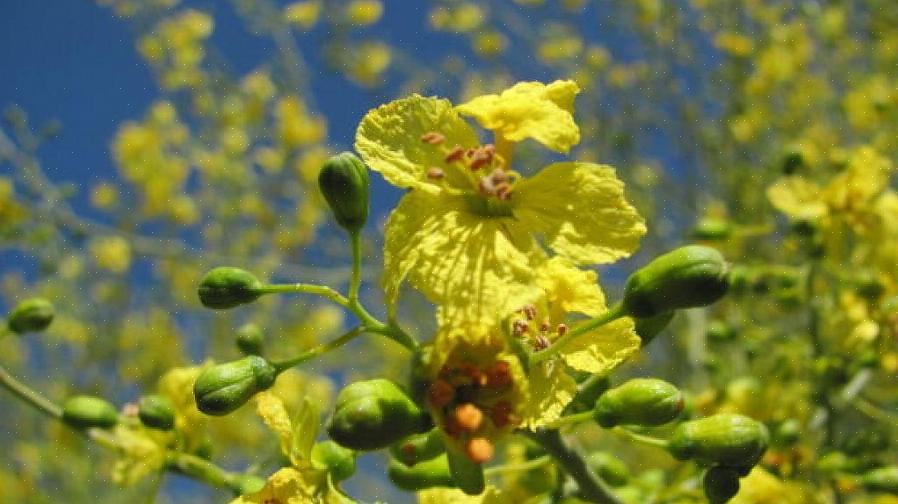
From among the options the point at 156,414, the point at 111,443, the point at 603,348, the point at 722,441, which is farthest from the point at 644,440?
the point at 111,443

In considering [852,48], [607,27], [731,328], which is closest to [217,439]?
[731,328]

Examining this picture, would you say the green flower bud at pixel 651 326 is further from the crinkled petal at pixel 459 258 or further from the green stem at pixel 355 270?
the green stem at pixel 355 270

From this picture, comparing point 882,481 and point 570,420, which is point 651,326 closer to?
point 570,420

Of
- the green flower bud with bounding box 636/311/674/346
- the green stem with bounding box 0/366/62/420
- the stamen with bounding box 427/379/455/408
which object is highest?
the stamen with bounding box 427/379/455/408

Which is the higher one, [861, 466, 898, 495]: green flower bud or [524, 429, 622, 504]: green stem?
[524, 429, 622, 504]: green stem

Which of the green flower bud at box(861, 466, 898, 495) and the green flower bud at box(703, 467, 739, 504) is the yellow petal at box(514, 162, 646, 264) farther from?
the green flower bud at box(861, 466, 898, 495)

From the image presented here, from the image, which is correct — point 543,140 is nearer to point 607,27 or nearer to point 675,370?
point 675,370

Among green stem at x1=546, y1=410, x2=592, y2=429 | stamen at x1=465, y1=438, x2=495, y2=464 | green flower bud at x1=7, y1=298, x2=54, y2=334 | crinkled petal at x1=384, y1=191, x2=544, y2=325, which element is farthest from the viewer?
green flower bud at x1=7, y1=298, x2=54, y2=334

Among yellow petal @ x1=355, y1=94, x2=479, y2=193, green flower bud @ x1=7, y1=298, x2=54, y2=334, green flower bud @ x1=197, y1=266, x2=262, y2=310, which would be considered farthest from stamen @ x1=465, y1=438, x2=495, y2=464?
green flower bud @ x1=7, y1=298, x2=54, y2=334
